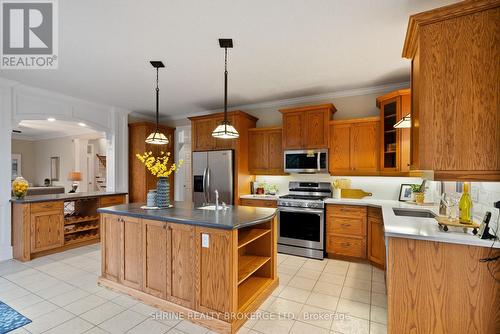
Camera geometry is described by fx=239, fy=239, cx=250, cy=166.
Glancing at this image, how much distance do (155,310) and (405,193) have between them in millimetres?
3691

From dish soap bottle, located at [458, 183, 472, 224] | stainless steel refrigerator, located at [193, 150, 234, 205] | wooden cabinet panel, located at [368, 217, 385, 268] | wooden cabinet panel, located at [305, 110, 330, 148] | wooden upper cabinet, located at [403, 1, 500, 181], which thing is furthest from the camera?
Result: stainless steel refrigerator, located at [193, 150, 234, 205]

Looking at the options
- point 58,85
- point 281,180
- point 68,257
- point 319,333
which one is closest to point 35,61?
point 58,85

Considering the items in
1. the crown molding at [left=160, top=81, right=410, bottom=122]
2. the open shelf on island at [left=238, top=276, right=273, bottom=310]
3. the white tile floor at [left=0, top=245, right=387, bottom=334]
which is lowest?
the white tile floor at [left=0, top=245, right=387, bottom=334]

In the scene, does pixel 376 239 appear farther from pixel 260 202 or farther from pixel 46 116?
pixel 46 116

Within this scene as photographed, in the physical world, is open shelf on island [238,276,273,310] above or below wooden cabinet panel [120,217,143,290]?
below

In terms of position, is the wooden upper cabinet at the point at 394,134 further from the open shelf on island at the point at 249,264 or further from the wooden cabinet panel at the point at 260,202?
the open shelf on island at the point at 249,264

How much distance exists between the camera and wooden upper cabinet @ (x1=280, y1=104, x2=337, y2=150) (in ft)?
13.0

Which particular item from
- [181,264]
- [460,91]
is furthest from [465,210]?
[181,264]

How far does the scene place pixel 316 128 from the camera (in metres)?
4.03

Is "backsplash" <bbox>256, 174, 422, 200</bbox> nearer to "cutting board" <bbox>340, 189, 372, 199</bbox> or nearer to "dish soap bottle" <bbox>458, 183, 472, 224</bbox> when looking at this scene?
"cutting board" <bbox>340, 189, 372, 199</bbox>

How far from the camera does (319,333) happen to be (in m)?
2.03

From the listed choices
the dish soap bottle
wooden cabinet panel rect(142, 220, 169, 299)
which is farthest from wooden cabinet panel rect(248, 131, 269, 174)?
the dish soap bottle

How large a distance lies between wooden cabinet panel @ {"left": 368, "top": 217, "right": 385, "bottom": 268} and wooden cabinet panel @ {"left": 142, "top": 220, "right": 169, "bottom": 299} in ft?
8.90

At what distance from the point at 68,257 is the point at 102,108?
2929mm
